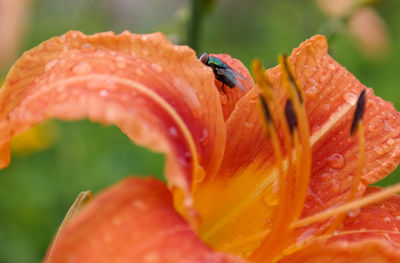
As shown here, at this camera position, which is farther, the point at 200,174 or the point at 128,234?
the point at 200,174

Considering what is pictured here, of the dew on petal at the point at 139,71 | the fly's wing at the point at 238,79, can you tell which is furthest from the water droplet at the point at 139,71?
the fly's wing at the point at 238,79

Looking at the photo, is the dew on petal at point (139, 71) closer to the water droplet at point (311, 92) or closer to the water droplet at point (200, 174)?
the water droplet at point (200, 174)

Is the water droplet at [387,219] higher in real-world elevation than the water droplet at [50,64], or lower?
lower

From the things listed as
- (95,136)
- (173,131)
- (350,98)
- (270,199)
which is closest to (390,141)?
(350,98)

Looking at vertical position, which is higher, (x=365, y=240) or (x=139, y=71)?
(x=139, y=71)

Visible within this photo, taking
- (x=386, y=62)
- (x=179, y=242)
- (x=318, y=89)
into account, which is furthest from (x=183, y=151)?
(x=386, y=62)

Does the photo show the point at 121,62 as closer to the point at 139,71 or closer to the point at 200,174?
the point at 139,71
